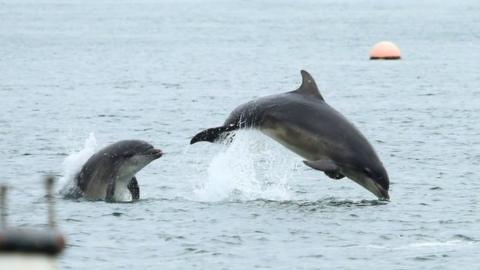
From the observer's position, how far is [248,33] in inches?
4286

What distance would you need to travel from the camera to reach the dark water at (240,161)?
52.5 ft

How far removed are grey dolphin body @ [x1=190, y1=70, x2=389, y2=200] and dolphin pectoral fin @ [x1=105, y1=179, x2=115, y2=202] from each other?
4.31ft

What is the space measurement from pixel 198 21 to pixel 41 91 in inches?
3694

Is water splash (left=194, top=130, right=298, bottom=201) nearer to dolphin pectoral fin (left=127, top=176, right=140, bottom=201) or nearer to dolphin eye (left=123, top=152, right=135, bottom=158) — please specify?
dolphin pectoral fin (left=127, top=176, right=140, bottom=201)

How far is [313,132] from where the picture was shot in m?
18.2

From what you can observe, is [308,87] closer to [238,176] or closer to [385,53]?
[238,176]

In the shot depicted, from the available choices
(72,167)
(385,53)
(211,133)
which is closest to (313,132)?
(211,133)

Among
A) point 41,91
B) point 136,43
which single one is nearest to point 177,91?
point 41,91

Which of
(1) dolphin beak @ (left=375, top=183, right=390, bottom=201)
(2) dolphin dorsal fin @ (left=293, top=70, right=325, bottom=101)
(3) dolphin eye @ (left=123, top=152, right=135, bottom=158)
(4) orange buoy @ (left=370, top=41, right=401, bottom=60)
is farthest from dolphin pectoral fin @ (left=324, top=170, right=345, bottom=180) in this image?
(4) orange buoy @ (left=370, top=41, right=401, bottom=60)

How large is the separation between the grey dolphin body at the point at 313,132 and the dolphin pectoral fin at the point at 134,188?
121cm

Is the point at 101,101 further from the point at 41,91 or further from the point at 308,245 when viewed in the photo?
the point at 308,245

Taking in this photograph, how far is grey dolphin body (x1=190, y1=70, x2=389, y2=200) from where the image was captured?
1802 cm

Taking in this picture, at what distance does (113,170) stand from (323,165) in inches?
118

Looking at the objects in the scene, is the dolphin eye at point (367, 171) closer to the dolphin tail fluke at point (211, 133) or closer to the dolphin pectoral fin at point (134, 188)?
the dolphin tail fluke at point (211, 133)
